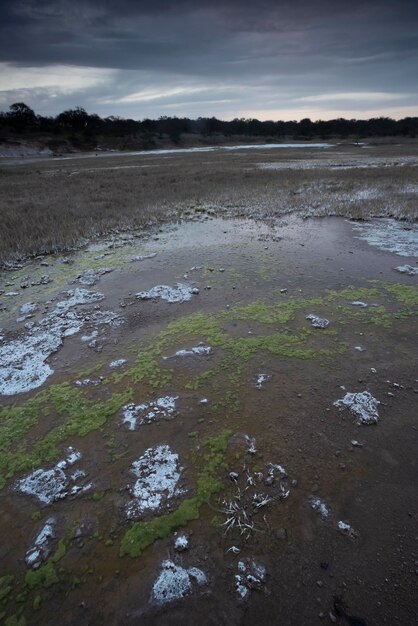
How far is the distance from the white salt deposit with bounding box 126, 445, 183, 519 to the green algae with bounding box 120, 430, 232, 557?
0.16 metres

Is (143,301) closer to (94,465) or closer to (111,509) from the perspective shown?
(94,465)

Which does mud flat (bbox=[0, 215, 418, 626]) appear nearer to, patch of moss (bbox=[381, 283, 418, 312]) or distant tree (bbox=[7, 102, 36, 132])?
patch of moss (bbox=[381, 283, 418, 312])

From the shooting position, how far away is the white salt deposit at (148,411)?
16.7 feet

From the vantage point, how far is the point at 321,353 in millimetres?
6410

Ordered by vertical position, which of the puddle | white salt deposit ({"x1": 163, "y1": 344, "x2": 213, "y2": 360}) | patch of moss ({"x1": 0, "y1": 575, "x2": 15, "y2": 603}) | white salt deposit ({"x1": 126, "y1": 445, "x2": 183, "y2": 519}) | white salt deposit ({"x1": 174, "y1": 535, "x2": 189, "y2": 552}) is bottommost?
patch of moss ({"x1": 0, "y1": 575, "x2": 15, "y2": 603})

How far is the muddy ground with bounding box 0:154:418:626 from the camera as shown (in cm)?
313

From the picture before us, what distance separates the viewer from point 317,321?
7457 millimetres

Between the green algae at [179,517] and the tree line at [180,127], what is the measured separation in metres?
94.4

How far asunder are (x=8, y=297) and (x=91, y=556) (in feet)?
26.2

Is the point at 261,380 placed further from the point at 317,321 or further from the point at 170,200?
the point at 170,200

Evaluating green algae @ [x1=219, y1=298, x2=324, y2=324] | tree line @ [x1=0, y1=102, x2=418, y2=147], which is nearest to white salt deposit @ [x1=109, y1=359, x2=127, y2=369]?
green algae @ [x1=219, y1=298, x2=324, y2=324]

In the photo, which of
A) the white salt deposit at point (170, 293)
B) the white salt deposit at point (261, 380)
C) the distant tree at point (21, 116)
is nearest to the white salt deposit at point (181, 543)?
the white salt deposit at point (261, 380)

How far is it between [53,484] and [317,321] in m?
5.86

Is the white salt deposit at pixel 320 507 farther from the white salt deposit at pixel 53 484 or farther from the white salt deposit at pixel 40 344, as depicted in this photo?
the white salt deposit at pixel 40 344
